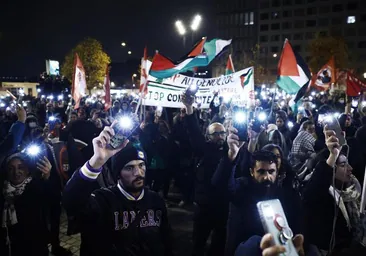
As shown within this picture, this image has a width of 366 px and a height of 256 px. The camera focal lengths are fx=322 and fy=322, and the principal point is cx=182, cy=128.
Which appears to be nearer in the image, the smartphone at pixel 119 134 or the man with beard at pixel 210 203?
the smartphone at pixel 119 134

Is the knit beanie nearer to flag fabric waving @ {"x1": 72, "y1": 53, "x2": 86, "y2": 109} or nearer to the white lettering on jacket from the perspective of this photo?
the white lettering on jacket

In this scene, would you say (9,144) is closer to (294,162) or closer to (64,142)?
(64,142)

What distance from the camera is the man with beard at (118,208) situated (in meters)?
2.54

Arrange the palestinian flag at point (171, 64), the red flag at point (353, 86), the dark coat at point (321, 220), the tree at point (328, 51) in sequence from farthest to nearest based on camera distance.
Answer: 1. the tree at point (328, 51)
2. the red flag at point (353, 86)
3. the palestinian flag at point (171, 64)
4. the dark coat at point (321, 220)

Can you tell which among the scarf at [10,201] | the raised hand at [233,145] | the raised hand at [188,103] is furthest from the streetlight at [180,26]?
the scarf at [10,201]

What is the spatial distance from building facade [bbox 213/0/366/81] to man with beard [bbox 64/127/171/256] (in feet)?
254

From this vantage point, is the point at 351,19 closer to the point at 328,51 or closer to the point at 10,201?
the point at 328,51

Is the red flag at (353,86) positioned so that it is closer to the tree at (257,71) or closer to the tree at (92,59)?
the tree at (92,59)

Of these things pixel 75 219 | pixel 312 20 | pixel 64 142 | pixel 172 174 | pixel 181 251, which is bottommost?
pixel 181 251

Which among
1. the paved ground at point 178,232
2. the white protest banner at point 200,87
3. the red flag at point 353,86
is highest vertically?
the red flag at point 353,86

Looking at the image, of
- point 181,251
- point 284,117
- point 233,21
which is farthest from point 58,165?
point 233,21

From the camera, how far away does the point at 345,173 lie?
376cm

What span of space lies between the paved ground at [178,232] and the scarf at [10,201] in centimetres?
235

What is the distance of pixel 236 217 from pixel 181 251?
99.5 inches
